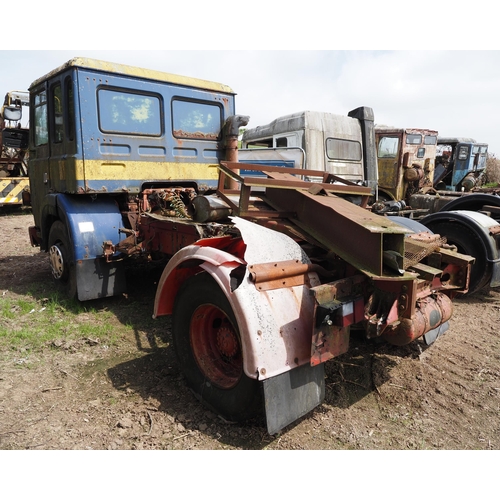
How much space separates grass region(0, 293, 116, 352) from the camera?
404 centimetres

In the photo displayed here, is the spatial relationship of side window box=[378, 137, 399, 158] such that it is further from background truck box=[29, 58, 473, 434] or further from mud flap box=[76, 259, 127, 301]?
mud flap box=[76, 259, 127, 301]

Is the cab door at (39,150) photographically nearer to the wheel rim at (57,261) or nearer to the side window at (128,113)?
the wheel rim at (57,261)

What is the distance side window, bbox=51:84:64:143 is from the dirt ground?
239 cm

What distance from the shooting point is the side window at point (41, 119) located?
519 centimetres

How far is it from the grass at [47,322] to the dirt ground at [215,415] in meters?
0.14

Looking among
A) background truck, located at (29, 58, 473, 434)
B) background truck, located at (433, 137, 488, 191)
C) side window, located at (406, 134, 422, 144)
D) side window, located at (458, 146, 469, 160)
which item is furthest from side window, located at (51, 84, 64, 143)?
side window, located at (458, 146, 469, 160)

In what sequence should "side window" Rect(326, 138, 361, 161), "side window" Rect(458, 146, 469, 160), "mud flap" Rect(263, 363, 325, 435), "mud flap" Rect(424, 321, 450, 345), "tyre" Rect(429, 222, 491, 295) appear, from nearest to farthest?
"mud flap" Rect(263, 363, 325, 435) → "mud flap" Rect(424, 321, 450, 345) → "tyre" Rect(429, 222, 491, 295) → "side window" Rect(326, 138, 361, 161) → "side window" Rect(458, 146, 469, 160)

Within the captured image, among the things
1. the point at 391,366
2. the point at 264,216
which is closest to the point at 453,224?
the point at 391,366

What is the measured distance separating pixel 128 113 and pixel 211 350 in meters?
3.00

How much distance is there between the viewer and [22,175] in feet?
45.5

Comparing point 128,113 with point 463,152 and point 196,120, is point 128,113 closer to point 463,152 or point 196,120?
point 196,120

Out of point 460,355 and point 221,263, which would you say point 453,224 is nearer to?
point 460,355

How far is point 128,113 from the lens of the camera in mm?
4758

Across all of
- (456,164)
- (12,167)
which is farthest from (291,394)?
(456,164)
